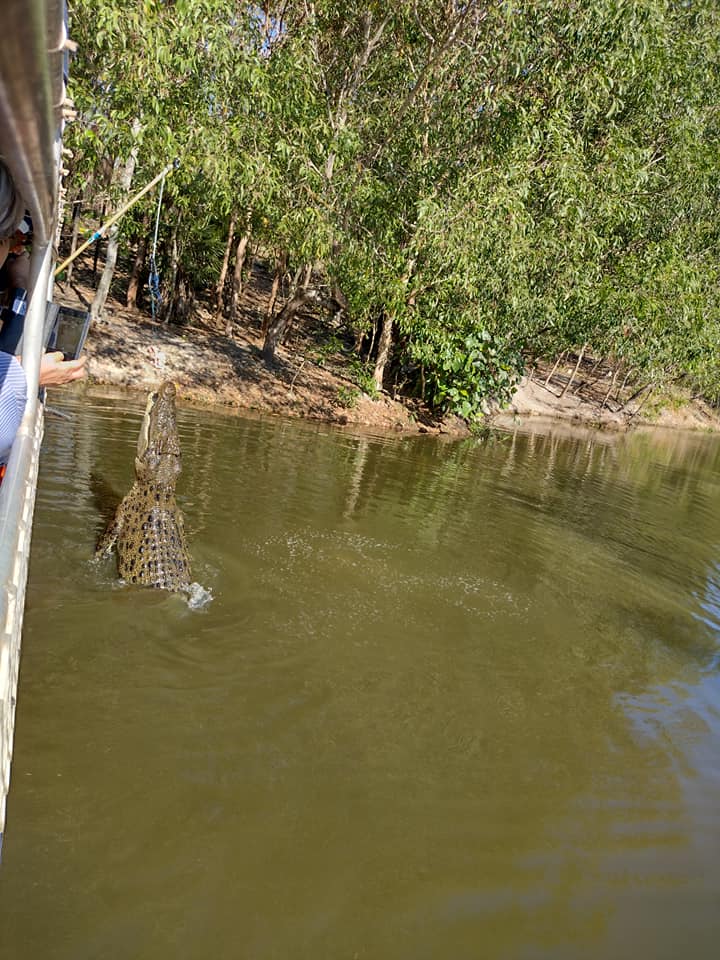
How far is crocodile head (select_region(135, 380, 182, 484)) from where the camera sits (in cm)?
595

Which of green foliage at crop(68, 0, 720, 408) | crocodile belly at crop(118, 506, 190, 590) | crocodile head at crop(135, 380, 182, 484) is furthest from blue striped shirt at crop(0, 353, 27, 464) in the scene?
green foliage at crop(68, 0, 720, 408)

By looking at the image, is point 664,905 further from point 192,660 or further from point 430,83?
point 430,83

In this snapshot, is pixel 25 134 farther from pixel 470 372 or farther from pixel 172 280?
pixel 172 280

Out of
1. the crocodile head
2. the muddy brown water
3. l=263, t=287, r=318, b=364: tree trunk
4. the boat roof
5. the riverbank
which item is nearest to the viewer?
the boat roof

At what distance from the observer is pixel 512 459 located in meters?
15.8

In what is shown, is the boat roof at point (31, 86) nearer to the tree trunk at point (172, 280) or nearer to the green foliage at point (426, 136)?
the green foliage at point (426, 136)

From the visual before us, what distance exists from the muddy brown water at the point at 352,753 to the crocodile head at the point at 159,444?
0.81 metres

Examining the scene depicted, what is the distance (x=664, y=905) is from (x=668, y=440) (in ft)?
93.1

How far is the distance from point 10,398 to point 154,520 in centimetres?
336

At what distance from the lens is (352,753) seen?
3.87 meters

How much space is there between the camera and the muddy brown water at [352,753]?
9.18 feet

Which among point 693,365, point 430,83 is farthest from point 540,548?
point 693,365

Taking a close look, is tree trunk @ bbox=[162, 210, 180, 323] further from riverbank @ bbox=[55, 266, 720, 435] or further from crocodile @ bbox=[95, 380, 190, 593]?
crocodile @ bbox=[95, 380, 190, 593]

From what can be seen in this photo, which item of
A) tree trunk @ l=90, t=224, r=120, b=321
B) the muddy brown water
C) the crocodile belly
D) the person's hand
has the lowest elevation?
the muddy brown water
